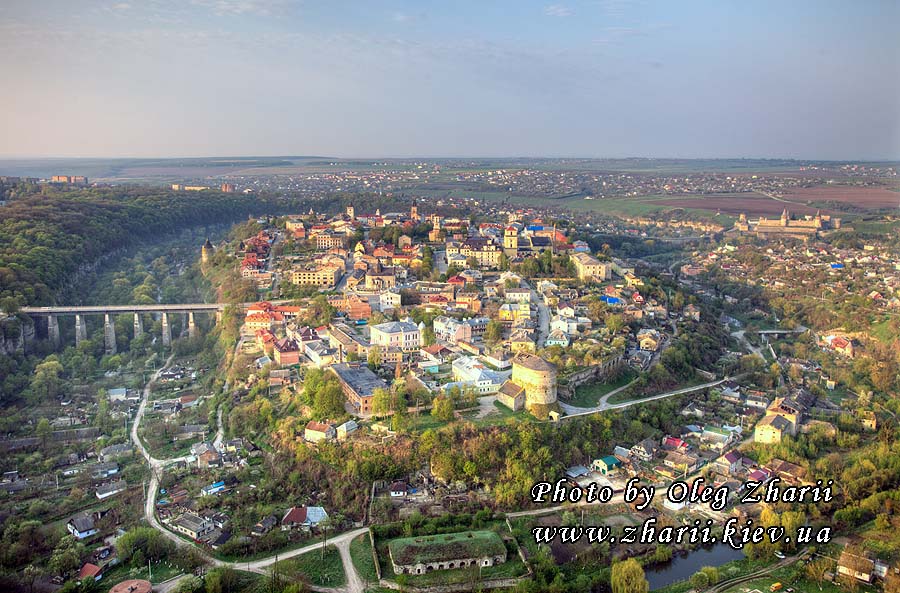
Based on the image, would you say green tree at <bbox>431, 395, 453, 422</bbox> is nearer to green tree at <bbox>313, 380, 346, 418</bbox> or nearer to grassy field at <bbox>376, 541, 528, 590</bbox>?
green tree at <bbox>313, 380, 346, 418</bbox>

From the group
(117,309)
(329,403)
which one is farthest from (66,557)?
(117,309)

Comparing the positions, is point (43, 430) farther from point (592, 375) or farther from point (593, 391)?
point (592, 375)

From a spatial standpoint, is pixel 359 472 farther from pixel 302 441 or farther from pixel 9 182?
pixel 9 182

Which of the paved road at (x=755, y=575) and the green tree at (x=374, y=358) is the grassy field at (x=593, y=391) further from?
the paved road at (x=755, y=575)

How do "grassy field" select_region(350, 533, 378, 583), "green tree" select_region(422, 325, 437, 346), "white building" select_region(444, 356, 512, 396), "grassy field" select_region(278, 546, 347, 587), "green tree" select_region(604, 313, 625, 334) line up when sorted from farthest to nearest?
1. "green tree" select_region(604, 313, 625, 334)
2. "green tree" select_region(422, 325, 437, 346)
3. "white building" select_region(444, 356, 512, 396)
4. "grassy field" select_region(350, 533, 378, 583)
5. "grassy field" select_region(278, 546, 347, 587)

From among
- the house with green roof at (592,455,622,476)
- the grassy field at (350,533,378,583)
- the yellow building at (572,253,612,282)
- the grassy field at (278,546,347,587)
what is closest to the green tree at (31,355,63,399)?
the grassy field at (278,546,347,587)

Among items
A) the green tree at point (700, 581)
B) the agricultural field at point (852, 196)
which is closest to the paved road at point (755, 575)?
the green tree at point (700, 581)

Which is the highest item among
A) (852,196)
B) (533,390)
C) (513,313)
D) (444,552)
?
(852,196)
